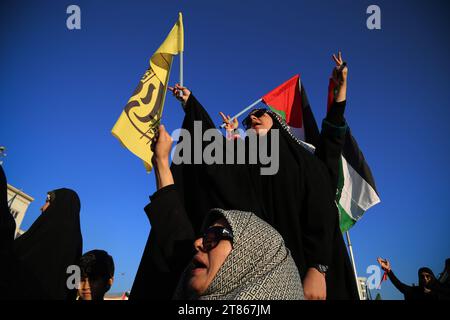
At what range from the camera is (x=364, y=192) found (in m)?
6.02

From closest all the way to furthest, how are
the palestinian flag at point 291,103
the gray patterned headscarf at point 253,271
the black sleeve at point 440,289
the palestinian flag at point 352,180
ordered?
the gray patterned headscarf at point 253,271
the black sleeve at point 440,289
the palestinian flag at point 352,180
the palestinian flag at point 291,103

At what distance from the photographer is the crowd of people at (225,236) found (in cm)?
131

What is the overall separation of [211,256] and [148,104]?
361cm

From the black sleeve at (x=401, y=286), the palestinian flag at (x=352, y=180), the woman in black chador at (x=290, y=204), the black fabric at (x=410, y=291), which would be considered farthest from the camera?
the palestinian flag at (x=352, y=180)

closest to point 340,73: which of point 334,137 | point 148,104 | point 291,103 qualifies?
point 334,137

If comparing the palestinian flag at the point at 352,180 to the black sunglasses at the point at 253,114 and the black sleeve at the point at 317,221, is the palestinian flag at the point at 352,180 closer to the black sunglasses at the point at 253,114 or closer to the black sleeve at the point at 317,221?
the black sunglasses at the point at 253,114

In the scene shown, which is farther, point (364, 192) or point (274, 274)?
point (364, 192)

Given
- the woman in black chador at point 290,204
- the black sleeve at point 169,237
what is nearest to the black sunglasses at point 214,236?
the black sleeve at point 169,237

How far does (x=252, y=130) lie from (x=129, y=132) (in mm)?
2217

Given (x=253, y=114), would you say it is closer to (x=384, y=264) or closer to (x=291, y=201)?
(x=291, y=201)

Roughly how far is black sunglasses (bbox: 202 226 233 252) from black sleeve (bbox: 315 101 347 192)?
1.43m

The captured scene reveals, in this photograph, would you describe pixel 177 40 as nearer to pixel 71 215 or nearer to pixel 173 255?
pixel 71 215

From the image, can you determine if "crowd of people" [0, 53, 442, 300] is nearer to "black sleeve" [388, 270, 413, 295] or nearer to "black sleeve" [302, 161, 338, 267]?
"black sleeve" [302, 161, 338, 267]
